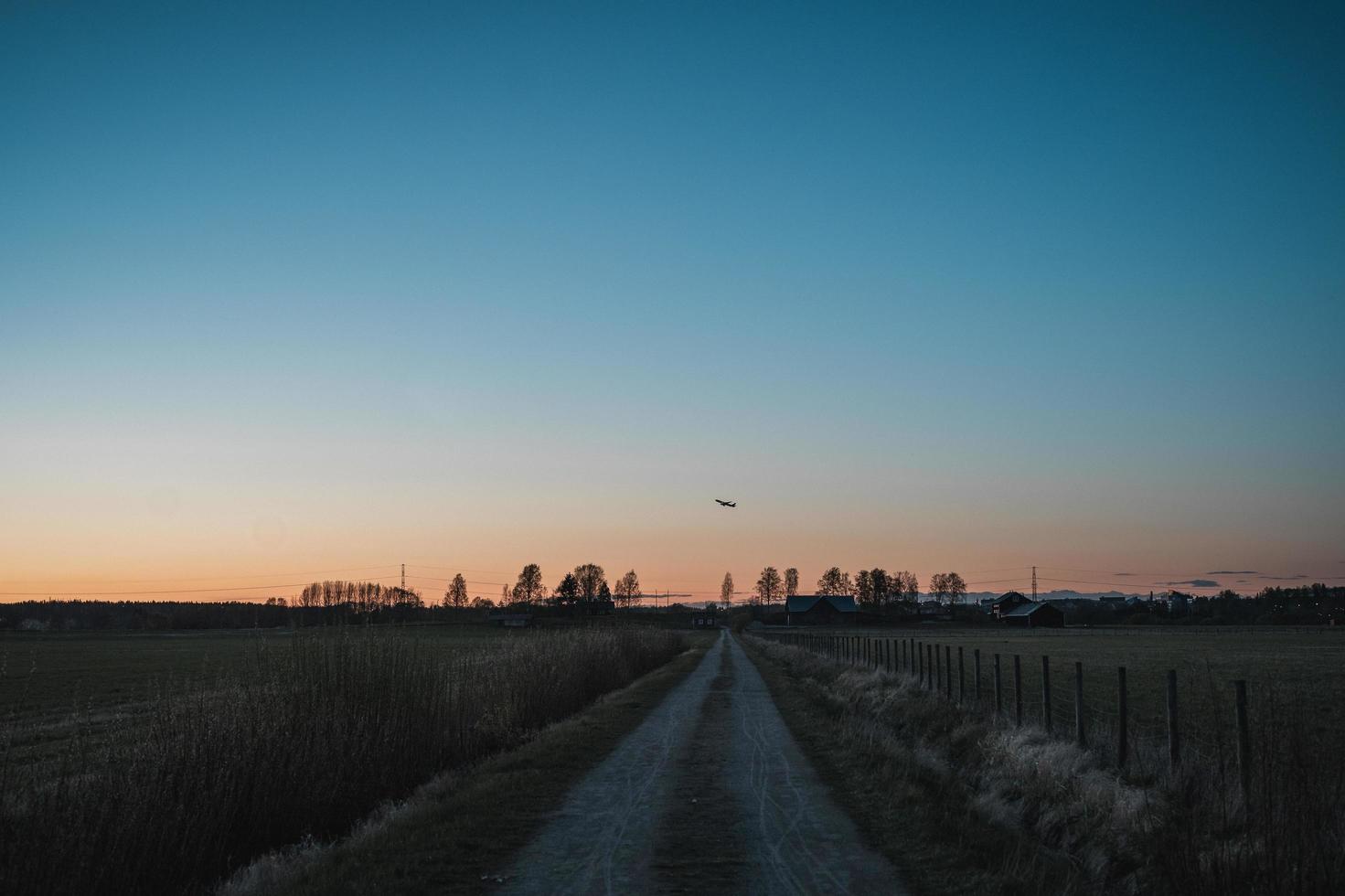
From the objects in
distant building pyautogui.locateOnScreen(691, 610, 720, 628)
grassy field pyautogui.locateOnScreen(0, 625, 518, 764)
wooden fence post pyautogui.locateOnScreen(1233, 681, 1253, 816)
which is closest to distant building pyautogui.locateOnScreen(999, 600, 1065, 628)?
distant building pyautogui.locateOnScreen(691, 610, 720, 628)

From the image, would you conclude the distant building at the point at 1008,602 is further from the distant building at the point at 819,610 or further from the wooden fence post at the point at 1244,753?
the wooden fence post at the point at 1244,753

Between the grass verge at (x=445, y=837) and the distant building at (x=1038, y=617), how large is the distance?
5304 inches

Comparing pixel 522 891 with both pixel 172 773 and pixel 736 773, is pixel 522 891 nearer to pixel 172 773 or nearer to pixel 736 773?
pixel 172 773

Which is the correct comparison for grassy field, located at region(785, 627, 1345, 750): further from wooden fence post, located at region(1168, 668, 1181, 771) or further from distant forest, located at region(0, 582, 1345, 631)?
distant forest, located at region(0, 582, 1345, 631)

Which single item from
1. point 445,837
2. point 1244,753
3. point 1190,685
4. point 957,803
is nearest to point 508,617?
point 957,803

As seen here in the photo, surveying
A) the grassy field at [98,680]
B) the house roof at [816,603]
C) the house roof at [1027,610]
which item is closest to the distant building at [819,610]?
the house roof at [816,603]

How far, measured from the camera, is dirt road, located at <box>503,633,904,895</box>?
7.88 meters

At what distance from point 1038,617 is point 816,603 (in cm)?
3638

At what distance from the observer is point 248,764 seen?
10.9 m

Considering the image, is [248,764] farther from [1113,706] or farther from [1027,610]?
[1027,610]

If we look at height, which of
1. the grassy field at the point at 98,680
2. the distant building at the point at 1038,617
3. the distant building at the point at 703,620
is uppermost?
the grassy field at the point at 98,680

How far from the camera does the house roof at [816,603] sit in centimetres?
15575

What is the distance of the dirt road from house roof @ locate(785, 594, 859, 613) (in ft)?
467

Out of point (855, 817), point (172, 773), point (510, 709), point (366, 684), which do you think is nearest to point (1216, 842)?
point (855, 817)
